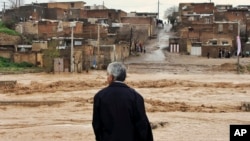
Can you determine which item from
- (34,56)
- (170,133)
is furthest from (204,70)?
(170,133)

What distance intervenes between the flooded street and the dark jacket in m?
7.37

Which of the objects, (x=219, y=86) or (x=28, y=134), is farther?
(x=219, y=86)

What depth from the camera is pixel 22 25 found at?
2144 inches

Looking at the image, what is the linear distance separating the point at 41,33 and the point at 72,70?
1751cm

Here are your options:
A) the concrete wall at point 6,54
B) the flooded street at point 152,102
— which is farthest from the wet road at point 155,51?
the concrete wall at point 6,54

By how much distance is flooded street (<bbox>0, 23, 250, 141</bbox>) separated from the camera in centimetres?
1411

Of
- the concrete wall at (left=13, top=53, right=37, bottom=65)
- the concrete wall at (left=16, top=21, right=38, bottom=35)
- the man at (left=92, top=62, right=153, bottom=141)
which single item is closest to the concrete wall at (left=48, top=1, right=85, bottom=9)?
the concrete wall at (left=16, top=21, right=38, bottom=35)

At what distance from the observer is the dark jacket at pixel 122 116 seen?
520cm

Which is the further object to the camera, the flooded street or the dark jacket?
the flooded street

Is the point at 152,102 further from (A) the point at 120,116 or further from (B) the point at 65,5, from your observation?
(B) the point at 65,5

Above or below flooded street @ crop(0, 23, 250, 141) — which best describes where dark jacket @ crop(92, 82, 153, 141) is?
above

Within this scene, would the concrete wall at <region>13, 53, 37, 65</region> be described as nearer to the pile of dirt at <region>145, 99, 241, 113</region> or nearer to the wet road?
the wet road

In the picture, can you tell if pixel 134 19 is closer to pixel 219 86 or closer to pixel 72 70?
pixel 72 70

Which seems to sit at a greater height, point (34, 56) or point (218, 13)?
point (218, 13)
